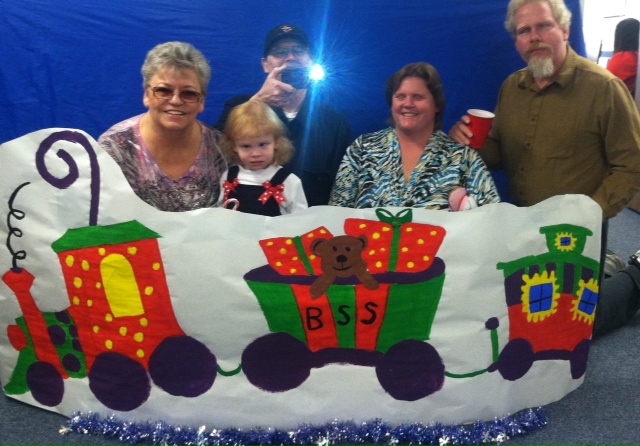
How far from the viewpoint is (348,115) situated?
6.47 ft

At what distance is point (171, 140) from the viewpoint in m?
1.73

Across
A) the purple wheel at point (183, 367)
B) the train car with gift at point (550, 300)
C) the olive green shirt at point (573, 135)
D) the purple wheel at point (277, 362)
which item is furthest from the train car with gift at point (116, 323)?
the olive green shirt at point (573, 135)

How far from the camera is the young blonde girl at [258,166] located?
1698 millimetres

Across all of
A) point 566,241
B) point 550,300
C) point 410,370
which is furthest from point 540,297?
point 410,370

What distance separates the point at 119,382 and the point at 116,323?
172 mm

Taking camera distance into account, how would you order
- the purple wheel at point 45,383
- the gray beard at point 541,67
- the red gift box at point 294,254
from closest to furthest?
the red gift box at point 294,254 → the purple wheel at point 45,383 → the gray beard at point 541,67

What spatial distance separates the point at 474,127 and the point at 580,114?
0.32 meters

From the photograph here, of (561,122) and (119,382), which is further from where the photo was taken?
(561,122)

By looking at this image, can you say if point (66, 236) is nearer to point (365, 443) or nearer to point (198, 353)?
point (198, 353)

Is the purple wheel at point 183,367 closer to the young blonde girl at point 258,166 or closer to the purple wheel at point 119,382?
the purple wheel at point 119,382

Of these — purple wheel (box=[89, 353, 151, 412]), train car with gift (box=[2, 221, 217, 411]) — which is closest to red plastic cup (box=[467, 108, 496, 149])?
train car with gift (box=[2, 221, 217, 411])

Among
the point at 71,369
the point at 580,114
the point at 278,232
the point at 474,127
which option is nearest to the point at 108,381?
the point at 71,369

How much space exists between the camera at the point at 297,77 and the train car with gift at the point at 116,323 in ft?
2.23

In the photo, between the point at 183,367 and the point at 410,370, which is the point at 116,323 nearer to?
the point at 183,367
